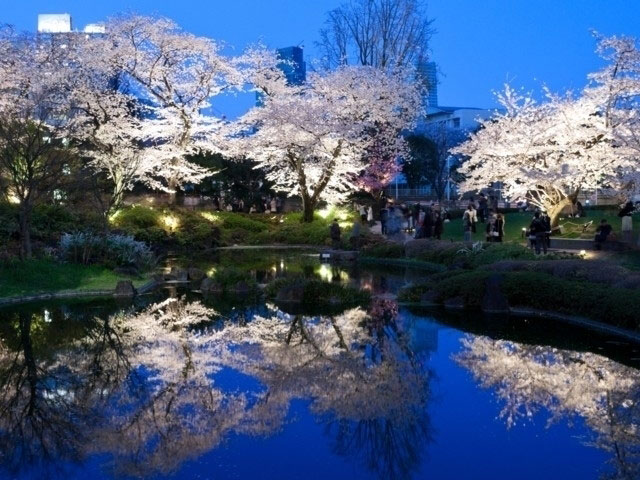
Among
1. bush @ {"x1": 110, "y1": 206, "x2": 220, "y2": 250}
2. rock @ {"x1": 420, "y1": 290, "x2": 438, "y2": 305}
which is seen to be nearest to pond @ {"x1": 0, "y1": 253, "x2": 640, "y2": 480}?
rock @ {"x1": 420, "y1": 290, "x2": 438, "y2": 305}

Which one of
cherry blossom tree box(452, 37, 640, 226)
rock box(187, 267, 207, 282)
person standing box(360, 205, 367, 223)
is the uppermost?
cherry blossom tree box(452, 37, 640, 226)

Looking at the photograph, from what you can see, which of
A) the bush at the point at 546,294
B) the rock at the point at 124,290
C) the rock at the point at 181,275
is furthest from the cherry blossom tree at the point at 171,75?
the bush at the point at 546,294

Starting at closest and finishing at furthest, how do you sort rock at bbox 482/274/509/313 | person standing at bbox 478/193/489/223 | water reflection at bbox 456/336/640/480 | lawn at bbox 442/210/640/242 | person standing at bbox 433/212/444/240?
water reflection at bbox 456/336/640/480, rock at bbox 482/274/509/313, lawn at bbox 442/210/640/242, person standing at bbox 433/212/444/240, person standing at bbox 478/193/489/223

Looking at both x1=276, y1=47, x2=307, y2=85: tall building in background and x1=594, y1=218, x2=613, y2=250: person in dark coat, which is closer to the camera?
x1=594, y1=218, x2=613, y2=250: person in dark coat

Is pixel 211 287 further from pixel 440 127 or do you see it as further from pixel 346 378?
pixel 440 127

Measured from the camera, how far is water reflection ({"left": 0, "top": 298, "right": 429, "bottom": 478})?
305 inches

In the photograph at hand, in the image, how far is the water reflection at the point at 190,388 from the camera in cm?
775

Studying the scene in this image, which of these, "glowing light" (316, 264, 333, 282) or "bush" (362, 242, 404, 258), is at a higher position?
"bush" (362, 242, 404, 258)

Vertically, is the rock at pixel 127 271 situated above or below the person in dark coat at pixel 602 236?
below

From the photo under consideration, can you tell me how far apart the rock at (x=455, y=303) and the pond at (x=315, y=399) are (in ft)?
5.24

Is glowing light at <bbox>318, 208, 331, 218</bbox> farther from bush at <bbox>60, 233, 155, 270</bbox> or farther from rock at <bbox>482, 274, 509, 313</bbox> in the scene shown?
rock at <bbox>482, 274, 509, 313</bbox>

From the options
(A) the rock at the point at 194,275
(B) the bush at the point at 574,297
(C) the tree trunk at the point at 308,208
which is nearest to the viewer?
(B) the bush at the point at 574,297

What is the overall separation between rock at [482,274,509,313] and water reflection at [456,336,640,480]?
352cm

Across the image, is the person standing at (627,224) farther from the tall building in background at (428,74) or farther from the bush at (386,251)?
the tall building in background at (428,74)
